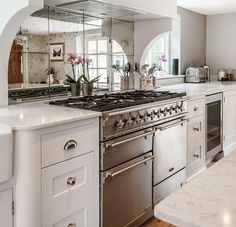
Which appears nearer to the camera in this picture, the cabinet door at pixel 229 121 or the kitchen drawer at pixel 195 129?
the kitchen drawer at pixel 195 129

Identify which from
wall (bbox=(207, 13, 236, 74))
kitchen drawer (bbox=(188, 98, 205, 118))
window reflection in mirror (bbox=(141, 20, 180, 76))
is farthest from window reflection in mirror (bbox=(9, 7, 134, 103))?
wall (bbox=(207, 13, 236, 74))

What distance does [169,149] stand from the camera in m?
2.68

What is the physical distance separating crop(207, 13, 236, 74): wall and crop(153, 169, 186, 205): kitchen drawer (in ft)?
9.44

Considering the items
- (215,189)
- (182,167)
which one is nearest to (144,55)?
(182,167)

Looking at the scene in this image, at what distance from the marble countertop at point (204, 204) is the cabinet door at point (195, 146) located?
2277 millimetres

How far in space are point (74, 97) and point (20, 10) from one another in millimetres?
954

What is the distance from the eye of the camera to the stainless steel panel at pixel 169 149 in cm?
254

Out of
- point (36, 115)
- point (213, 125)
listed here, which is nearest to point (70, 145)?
point (36, 115)

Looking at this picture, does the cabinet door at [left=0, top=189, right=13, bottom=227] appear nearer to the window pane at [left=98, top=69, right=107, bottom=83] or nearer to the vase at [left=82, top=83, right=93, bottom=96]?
the vase at [left=82, top=83, right=93, bottom=96]

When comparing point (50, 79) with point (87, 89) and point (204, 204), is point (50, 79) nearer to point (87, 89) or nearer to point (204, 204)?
point (87, 89)

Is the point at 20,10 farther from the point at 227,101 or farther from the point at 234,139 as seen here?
the point at 234,139

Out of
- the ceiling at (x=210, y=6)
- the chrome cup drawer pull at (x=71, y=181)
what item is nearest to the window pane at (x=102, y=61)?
the chrome cup drawer pull at (x=71, y=181)

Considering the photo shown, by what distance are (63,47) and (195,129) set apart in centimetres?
155

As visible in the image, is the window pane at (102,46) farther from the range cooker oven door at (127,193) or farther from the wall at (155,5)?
the range cooker oven door at (127,193)
